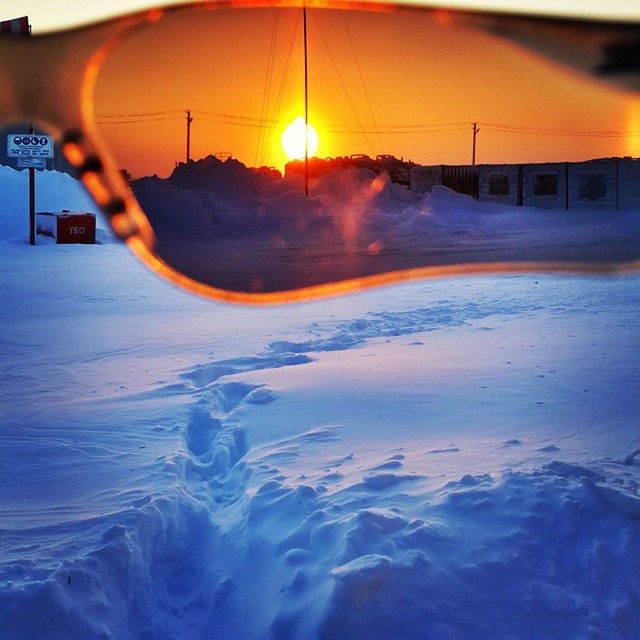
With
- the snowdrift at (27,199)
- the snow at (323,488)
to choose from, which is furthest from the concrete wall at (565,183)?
the snowdrift at (27,199)

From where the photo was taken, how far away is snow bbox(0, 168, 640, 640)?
1.78 meters

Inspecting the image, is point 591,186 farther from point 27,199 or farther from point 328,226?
point 27,199

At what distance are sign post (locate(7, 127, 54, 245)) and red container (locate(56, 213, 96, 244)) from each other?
1.66 feet

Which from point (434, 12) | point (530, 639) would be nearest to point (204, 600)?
point (530, 639)

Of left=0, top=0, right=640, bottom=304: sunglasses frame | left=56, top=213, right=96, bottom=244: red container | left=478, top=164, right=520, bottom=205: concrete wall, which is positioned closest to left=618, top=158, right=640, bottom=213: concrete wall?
left=0, top=0, right=640, bottom=304: sunglasses frame

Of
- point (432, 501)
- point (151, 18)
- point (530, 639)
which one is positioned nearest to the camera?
point (151, 18)

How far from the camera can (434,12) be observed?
3.49 ft

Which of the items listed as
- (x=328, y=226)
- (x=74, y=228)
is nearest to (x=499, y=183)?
(x=328, y=226)

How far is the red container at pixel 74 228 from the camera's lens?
1334 centimetres

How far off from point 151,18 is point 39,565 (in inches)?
53.3

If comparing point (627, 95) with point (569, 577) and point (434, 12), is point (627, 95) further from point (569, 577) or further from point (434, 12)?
point (569, 577)

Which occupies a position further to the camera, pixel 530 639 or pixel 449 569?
pixel 449 569

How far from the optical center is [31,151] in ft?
9.64

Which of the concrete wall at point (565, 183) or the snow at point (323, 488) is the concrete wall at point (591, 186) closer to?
the concrete wall at point (565, 183)
